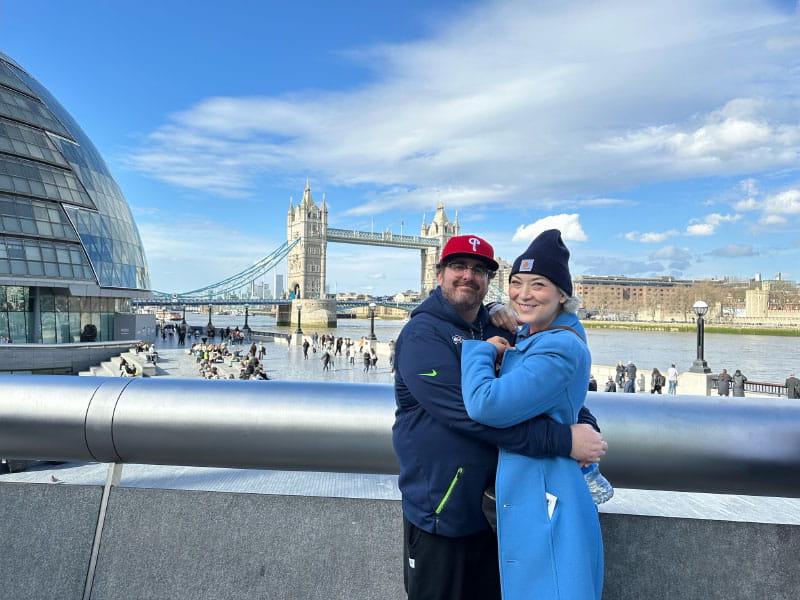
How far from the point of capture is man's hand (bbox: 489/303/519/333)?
1419mm

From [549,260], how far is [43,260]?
23.5 meters

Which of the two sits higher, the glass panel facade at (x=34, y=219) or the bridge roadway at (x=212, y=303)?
the glass panel facade at (x=34, y=219)

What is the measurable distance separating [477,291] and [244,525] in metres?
0.81

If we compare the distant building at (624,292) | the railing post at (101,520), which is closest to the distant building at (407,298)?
the distant building at (624,292)

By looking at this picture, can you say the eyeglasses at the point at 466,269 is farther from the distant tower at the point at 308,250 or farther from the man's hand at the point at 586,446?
the distant tower at the point at 308,250

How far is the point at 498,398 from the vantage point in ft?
3.66

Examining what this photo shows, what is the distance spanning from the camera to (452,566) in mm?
1250

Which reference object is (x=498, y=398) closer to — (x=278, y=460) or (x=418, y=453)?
(x=418, y=453)

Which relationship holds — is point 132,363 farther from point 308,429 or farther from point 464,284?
point 464,284

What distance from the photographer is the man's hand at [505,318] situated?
1.42 m

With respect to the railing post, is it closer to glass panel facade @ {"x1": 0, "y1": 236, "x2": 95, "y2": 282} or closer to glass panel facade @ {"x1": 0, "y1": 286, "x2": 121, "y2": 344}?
glass panel facade @ {"x1": 0, "y1": 236, "x2": 95, "y2": 282}

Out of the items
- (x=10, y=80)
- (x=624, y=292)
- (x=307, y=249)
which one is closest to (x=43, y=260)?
(x=10, y=80)

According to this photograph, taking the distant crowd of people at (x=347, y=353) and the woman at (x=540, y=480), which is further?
the distant crowd of people at (x=347, y=353)

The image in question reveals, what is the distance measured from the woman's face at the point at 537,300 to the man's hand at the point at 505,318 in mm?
119
